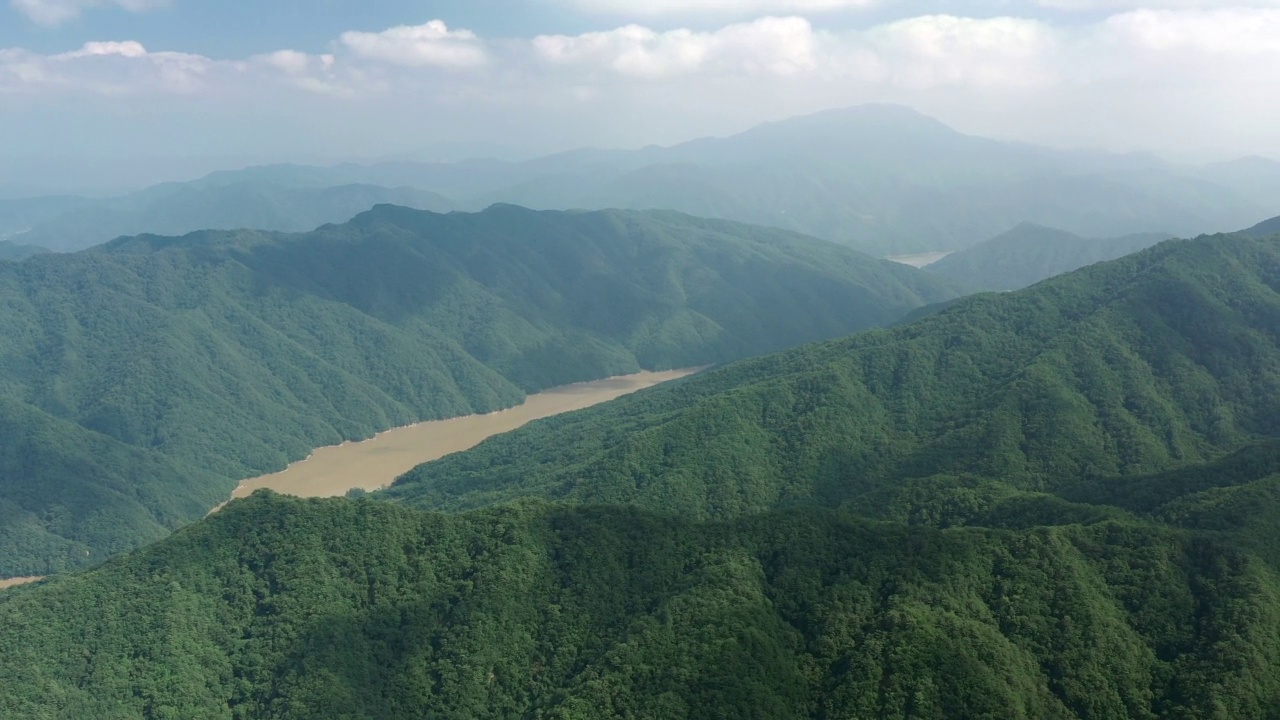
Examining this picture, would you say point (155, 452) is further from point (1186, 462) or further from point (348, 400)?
point (1186, 462)

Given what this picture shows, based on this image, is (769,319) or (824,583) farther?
(769,319)

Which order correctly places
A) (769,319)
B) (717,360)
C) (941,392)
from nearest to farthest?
(941,392)
(717,360)
(769,319)

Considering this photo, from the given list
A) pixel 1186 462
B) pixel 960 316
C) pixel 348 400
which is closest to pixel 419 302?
pixel 348 400

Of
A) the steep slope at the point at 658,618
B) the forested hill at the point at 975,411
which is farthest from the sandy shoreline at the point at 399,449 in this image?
the steep slope at the point at 658,618

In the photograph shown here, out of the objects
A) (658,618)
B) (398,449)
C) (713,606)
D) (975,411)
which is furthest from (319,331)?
(713,606)

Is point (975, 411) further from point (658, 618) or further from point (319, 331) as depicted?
point (319, 331)

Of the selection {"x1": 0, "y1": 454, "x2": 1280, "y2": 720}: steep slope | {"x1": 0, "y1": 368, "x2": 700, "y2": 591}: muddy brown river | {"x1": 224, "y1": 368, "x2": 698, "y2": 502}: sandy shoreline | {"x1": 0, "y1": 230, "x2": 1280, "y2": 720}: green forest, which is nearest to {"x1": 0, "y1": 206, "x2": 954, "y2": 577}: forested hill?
{"x1": 0, "y1": 368, "x2": 700, "y2": 591}: muddy brown river
